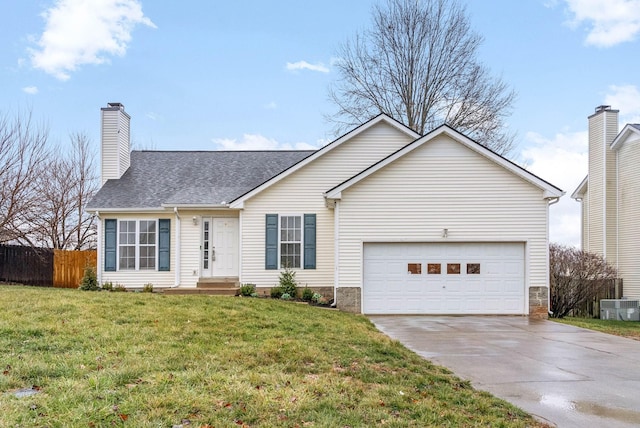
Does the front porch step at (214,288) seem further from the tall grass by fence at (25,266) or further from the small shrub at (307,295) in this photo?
the tall grass by fence at (25,266)

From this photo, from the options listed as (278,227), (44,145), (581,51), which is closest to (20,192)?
(44,145)

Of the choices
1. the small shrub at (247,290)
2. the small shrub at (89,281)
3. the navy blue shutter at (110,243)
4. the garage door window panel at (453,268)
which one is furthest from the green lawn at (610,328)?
the small shrub at (89,281)

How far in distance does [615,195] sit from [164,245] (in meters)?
18.7

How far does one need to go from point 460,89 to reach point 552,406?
22.9 m

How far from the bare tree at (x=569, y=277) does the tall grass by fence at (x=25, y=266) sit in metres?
18.9

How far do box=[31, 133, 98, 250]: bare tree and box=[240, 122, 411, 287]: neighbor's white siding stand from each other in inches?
490

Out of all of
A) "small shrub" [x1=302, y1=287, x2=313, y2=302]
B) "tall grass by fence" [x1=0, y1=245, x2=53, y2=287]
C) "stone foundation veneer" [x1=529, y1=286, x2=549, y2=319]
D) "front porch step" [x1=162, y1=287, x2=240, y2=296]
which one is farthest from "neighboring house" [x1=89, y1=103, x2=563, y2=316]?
"tall grass by fence" [x1=0, y1=245, x2=53, y2=287]

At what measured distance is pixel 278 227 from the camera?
16.4 meters

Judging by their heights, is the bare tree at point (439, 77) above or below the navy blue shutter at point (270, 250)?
above

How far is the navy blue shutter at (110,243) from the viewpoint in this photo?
17.2 m

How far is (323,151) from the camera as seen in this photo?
54.9ft

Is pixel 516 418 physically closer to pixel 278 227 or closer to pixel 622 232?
pixel 278 227

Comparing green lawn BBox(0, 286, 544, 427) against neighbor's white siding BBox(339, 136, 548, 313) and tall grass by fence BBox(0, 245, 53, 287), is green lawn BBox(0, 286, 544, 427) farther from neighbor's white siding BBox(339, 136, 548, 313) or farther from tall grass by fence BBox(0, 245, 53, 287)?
tall grass by fence BBox(0, 245, 53, 287)

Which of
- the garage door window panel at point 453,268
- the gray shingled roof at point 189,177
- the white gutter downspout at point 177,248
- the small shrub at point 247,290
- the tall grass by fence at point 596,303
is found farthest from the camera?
the tall grass by fence at point 596,303
